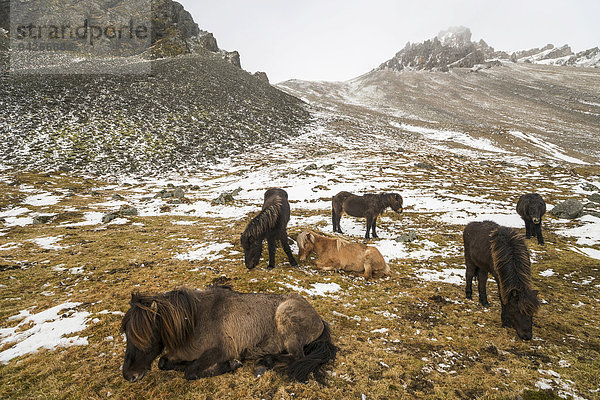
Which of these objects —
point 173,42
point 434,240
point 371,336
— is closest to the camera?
point 371,336

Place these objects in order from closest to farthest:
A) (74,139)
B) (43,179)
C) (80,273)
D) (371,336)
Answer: (371,336) → (80,273) → (43,179) → (74,139)

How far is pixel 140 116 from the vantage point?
41.4 m

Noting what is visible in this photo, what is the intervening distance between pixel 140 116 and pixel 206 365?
47.7 meters

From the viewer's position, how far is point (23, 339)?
15.7 feet

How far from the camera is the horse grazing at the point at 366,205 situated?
1266cm

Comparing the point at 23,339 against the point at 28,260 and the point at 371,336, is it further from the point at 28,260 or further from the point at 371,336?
the point at 371,336

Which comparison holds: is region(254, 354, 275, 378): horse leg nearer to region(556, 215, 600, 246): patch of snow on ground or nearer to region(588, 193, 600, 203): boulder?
region(556, 215, 600, 246): patch of snow on ground

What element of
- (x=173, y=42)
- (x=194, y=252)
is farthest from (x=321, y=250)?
(x=173, y=42)

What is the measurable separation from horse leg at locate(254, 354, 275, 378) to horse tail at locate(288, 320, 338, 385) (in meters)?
0.38

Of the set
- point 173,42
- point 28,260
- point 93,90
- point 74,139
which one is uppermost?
point 173,42

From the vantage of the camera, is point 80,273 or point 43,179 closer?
point 80,273

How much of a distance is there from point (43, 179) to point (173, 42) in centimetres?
6649

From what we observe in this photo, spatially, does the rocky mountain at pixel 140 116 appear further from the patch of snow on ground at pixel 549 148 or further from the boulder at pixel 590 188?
the patch of snow on ground at pixel 549 148

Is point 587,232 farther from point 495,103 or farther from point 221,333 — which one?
point 495,103
